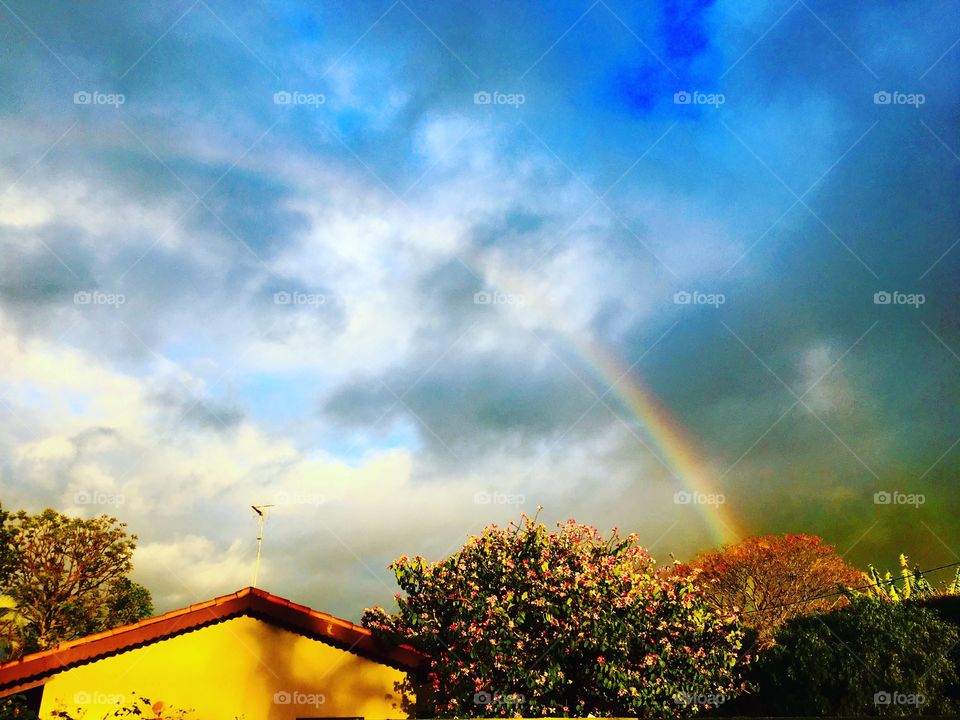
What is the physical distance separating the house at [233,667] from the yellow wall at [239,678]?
0.02 metres

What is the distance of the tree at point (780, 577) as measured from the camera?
4753cm

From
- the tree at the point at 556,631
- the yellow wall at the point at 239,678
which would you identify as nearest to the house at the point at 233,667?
the yellow wall at the point at 239,678

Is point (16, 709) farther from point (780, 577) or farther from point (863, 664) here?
point (780, 577)

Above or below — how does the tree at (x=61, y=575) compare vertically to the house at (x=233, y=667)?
above

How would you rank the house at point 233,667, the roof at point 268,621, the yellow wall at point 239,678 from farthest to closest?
the roof at point 268,621, the yellow wall at point 239,678, the house at point 233,667

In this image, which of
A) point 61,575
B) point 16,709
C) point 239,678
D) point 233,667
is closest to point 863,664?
point 239,678

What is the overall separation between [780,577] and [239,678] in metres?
41.8

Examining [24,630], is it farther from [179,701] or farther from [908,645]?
[908,645]

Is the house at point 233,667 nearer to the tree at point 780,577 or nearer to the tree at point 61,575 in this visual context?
the tree at point 61,575

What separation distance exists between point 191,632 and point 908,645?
21.1m

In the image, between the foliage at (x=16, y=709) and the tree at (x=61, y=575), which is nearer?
the foliage at (x=16, y=709)

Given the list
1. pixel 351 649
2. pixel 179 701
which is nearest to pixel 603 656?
pixel 351 649

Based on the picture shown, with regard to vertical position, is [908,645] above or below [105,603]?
below

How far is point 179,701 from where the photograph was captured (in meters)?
16.3
